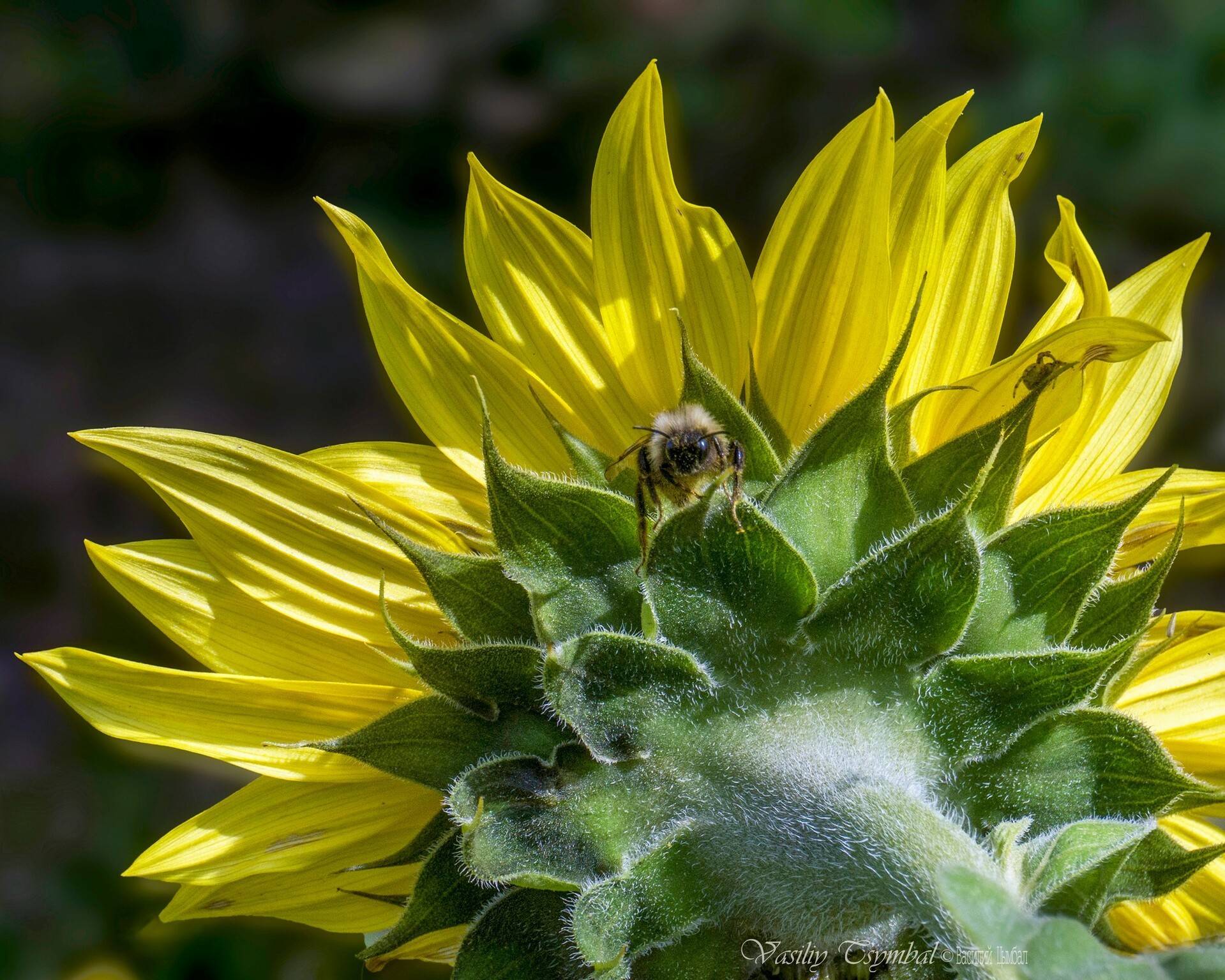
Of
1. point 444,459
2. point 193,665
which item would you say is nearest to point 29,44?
point 193,665

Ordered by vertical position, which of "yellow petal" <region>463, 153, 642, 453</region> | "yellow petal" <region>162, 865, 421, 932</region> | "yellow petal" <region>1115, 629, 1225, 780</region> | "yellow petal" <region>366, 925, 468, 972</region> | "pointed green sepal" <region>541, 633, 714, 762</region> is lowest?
"yellow petal" <region>366, 925, 468, 972</region>

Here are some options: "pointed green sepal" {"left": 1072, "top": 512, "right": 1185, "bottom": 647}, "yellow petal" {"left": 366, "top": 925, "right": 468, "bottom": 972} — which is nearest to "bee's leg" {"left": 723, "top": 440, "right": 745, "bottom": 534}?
"pointed green sepal" {"left": 1072, "top": 512, "right": 1185, "bottom": 647}

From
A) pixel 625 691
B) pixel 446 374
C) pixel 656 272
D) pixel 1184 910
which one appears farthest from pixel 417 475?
pixel 1184 910

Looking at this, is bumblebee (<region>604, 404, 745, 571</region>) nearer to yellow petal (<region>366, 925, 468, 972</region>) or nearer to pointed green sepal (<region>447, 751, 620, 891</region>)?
pointed green sepal (<region>447, 751, 620, 891</region>)

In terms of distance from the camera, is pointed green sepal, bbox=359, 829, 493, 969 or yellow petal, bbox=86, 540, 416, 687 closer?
pointed green sepal, bbox=359, 829, 493, 969

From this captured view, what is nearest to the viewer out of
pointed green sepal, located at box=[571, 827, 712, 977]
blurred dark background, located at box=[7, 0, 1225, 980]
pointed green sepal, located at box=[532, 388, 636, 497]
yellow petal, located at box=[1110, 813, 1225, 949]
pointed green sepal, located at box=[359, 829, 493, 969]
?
pointed green sepal, located at box=[571, 827, 712, 977]

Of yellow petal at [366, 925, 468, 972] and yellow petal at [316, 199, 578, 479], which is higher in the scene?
yellow petal at [316, 199, 578, 479]

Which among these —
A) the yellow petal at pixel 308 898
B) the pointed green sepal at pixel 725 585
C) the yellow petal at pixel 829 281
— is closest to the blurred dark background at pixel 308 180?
the yellow petal at pixel 308 898
